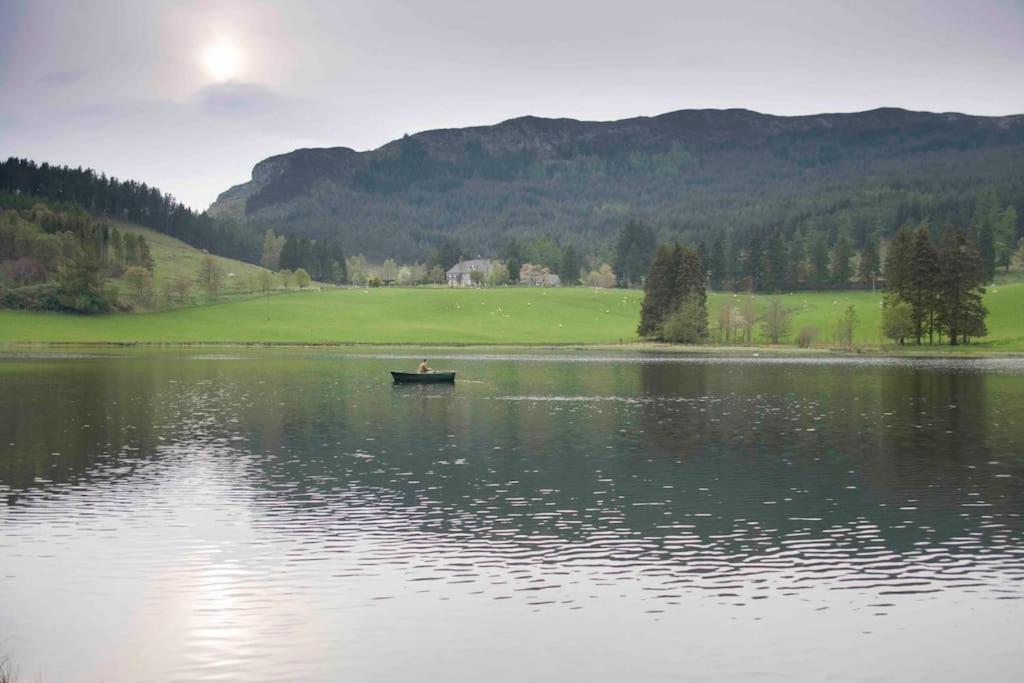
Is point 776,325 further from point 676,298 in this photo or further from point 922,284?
point 922,284

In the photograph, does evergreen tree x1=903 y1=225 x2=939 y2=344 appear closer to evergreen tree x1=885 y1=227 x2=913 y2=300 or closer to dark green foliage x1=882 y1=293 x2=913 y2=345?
evergreen tree x1=885 y1=227 x2=913 y2=300

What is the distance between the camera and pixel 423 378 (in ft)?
329

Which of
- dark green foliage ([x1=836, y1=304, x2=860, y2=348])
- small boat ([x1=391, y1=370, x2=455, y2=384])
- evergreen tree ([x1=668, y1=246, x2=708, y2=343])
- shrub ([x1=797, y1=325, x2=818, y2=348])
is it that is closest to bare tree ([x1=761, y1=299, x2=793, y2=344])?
shrub ([x1=797, y1=325, x2=818, y2=348])

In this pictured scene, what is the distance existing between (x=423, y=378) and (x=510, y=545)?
6883 centimetres

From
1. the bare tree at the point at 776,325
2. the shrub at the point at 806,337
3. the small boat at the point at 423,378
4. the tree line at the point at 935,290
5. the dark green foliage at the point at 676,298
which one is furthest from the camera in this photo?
the bare tree at the point at 776,325

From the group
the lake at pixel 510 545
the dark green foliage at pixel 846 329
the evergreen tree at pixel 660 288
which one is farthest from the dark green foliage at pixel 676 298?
the lake at pixel 510 545

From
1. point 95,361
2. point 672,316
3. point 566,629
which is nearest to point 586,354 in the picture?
point 672,316

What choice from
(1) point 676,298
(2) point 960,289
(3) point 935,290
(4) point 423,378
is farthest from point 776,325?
(4) point 423,378

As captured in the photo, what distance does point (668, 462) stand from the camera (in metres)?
49.7

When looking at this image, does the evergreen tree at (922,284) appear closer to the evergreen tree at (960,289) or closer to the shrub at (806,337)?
the evergreen tree at (960,289)

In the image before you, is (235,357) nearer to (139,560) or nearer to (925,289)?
(925,289)

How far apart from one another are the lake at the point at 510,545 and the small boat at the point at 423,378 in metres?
28.8

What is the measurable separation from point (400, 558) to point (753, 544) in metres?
10.6

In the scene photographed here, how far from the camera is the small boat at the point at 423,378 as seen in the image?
100 metres
